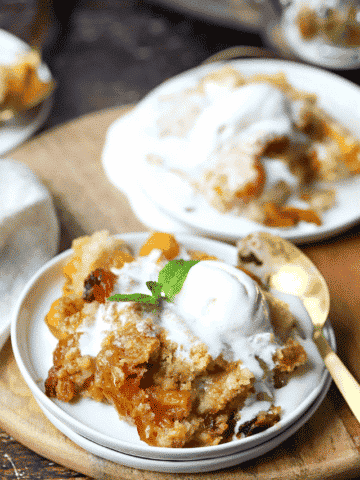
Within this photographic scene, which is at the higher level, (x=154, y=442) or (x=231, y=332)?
(x=231, y=332)

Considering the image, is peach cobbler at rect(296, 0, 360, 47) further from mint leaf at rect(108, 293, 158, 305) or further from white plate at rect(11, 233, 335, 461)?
mint leaf at rect(108, 293, 158, 305)

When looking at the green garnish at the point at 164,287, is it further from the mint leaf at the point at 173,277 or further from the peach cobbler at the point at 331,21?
the peach cobbler at the point at 331,21

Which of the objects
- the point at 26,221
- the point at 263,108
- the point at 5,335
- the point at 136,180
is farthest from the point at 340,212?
the point at 5,335

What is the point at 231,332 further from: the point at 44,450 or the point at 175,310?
the point at 44,450

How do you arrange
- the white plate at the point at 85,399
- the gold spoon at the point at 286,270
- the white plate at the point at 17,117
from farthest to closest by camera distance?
the white plate at the point at 17,117 < the gold spoon at the point at 286,270 < the white plate at the point at 85,399

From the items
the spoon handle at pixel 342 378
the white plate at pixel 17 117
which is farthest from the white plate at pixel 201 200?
the spoon handle at pixel 342 378

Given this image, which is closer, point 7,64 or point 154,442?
point 154,442
